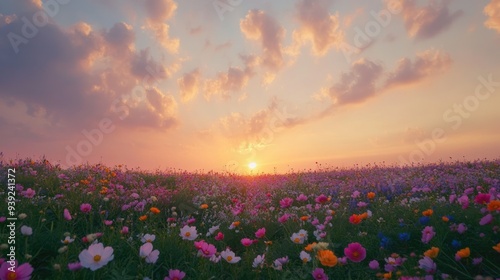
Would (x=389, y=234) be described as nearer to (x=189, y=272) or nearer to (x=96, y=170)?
(x=189, y=272)

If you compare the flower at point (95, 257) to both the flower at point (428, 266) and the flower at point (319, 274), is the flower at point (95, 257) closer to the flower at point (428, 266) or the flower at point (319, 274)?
the flower at point (319, 274)

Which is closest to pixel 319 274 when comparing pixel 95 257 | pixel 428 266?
pixel 428 266

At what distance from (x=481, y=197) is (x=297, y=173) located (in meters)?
11.3

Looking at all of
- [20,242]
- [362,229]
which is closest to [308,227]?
[362,229]

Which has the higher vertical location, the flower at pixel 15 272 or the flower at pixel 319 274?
the flower at pixel 15 272

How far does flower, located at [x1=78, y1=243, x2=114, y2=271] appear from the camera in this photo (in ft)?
9.41

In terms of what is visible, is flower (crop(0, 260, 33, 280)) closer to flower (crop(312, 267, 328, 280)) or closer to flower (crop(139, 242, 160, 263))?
flower (crop(139, 242, 160, 263))

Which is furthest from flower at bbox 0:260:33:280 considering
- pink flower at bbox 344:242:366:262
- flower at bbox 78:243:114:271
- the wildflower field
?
pink flower at bbox 344:242:366:262

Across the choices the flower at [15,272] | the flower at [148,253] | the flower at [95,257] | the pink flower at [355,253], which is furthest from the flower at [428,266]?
the flower at [15,272]

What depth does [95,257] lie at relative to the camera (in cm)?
292

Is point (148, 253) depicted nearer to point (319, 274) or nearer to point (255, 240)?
point (255, 240)

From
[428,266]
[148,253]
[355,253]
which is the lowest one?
[428,266]

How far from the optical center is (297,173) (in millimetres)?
15094

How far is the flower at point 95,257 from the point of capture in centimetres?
287
